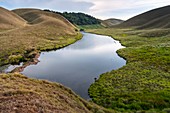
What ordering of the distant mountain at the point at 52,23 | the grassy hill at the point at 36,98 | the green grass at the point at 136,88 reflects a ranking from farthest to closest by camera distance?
the distant mountain at the point at 52,23 < the green grass at the point at 136,88 < the grassy hill at the point at 36,98

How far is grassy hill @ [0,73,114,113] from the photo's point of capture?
47.6 feet

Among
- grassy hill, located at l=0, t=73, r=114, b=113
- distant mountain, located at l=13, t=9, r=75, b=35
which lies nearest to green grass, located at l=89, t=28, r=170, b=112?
grassy hill, located at l=0, t=73, r=114, b=113

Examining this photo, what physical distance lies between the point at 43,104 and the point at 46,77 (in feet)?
56.1

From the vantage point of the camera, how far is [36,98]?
632 inches

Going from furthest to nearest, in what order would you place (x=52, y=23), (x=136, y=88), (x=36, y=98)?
(x=52, y=23)
(x=136, y=88)
(x=36, y=98)

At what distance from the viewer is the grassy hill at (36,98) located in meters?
14.5

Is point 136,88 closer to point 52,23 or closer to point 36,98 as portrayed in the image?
point 36,98

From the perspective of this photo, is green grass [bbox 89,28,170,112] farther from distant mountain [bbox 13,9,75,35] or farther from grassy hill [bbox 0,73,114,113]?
distant mountain [bbox 13,9,75,35]

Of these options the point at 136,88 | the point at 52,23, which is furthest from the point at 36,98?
the point at 52,23

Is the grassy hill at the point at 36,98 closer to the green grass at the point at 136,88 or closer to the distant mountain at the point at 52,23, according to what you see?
the green grass at the point at 136,88

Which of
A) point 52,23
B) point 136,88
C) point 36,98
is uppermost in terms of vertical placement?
point 52,23

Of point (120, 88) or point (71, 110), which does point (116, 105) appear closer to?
point (120, 88)

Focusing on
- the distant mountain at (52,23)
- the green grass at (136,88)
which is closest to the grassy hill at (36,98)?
the green grass at (136,88)

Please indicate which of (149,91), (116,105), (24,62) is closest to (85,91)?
(116,105)
